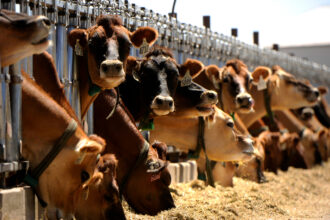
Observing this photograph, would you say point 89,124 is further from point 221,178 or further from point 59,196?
point 221,178

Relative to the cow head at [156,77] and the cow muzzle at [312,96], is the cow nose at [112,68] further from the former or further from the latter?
the cow muzzle at [312,96]

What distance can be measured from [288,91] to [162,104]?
22.1 ft

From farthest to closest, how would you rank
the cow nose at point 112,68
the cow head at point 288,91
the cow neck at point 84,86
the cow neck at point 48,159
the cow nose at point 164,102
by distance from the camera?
the cow head at point 288,91, the cow nose at point 164,102, the cow neck at point 84,86, the cow nose at point 112,68, the cow neck at point 48,159

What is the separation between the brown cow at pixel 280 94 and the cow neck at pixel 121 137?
5430mm

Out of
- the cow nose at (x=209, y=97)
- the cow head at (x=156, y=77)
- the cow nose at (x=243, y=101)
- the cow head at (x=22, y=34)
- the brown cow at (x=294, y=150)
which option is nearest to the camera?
the cow head at (x=22, y=34)

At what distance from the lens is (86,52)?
22.0 feet

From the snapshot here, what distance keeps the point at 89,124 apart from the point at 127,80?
0.96 metres

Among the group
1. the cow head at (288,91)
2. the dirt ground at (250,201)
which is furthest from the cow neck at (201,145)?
the cow head at (288,91)

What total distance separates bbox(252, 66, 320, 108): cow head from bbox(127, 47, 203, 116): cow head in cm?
532

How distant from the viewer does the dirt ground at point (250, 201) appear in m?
7.07

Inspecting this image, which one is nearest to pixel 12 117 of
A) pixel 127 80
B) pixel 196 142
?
pixel 127 80

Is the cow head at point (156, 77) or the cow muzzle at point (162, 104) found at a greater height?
the cow head at point (156, 77)

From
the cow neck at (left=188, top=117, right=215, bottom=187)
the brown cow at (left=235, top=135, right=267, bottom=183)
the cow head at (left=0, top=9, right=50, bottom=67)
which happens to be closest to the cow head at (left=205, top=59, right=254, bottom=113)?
the brown cow at (left=235, top=135, right=267, bottom=183)

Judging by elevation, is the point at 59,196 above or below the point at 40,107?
below
